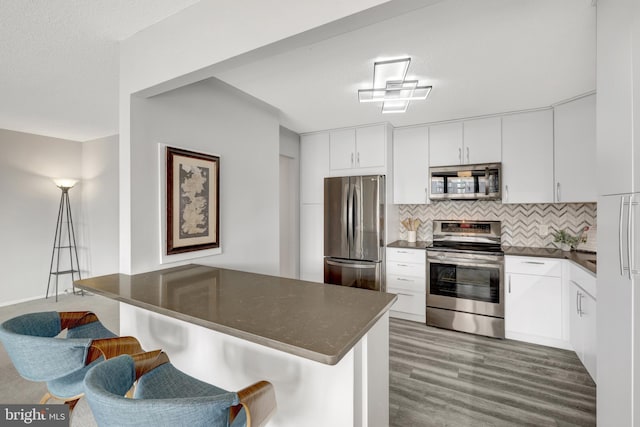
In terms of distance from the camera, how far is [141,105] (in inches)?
75.3

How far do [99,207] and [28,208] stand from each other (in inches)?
34.0

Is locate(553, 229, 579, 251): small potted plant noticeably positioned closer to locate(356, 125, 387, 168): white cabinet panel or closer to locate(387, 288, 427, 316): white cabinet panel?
locate(387, 288, 427, 316): white cabinet panel

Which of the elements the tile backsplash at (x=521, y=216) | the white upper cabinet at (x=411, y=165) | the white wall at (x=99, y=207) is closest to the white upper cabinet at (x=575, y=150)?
the tile backsplash at (x=521, y=216)

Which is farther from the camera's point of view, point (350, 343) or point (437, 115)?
point (437, 115)

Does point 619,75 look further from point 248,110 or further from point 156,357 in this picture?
point 248,110

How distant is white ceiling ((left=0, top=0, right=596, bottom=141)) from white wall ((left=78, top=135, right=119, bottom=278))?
1324 millimetres

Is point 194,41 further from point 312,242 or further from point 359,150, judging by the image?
point 312,242

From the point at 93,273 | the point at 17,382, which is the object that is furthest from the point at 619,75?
the point at 93,273

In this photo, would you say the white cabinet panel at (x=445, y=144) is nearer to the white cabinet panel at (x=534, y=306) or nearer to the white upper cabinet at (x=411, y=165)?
the white upper cabinet at (x=411, y=165)

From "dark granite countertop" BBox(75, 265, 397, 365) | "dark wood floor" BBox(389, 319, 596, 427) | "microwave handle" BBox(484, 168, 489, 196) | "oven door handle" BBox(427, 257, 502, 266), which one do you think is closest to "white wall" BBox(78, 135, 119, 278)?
"dark granite countertop" BBox(75, 265, 397, 365)

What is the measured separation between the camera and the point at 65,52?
1979 millimetres

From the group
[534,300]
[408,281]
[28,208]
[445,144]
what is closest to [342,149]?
[445,144]

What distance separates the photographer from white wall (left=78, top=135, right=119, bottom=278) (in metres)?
4.47

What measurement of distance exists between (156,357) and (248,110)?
2281 millimetres
